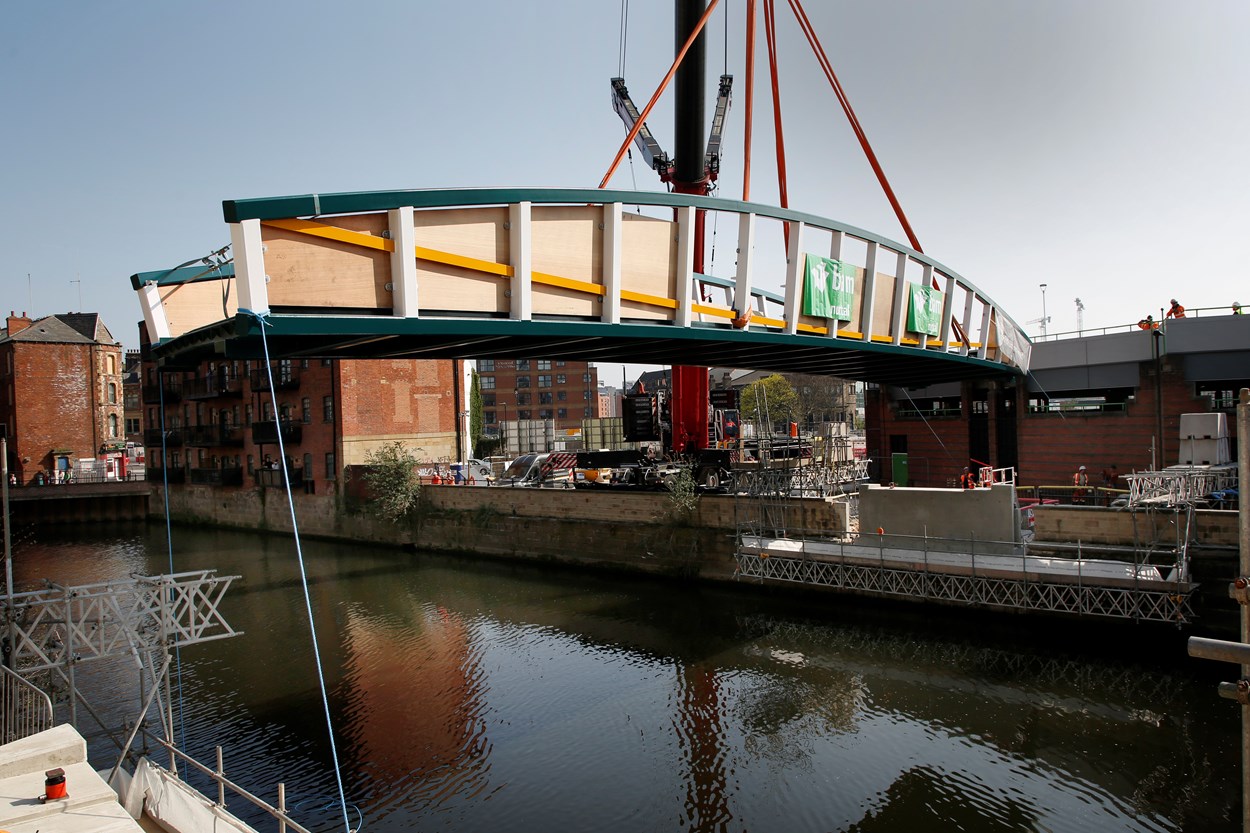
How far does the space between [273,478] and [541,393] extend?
4355 cm

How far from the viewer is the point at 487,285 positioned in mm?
9734

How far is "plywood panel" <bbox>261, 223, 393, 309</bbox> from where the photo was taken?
7.93 m

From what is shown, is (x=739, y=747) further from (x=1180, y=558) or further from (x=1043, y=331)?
(x=1043, y=331)

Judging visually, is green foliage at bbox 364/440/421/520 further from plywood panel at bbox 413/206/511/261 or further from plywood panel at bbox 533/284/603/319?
plywood panel at bbox 413/206/511/261

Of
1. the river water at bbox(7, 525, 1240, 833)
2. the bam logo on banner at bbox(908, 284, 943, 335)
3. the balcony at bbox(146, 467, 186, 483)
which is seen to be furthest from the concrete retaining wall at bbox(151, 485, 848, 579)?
the balcony at bbox(146, 467, 186, 483)

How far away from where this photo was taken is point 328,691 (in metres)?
16.6

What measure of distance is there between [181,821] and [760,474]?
17281mm

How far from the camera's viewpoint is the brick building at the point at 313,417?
38.9 meters

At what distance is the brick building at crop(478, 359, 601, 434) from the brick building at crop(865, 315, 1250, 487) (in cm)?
5422

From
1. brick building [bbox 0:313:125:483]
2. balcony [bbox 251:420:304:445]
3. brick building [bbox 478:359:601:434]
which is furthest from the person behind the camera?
brick building [bbox 478:359:601:434]

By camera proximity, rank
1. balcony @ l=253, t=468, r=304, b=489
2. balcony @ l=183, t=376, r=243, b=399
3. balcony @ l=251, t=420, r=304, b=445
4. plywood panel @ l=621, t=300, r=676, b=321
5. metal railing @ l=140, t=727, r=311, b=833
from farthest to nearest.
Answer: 1. balcony @ l=183, t=376, r=243, b=399
2. balcony @ l=251, t=420, r=304, b=445
3. balcony @ l=253, t=468, r=304, b=489
4. plywood panel @ l=621, t=300, r=676, b=321
5. metal railing @ l=140, t=727, r=311, b=833

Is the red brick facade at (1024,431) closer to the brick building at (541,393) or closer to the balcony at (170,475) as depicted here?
the balcony at (170,475)

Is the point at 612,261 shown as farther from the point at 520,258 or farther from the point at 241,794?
the point at 241,794

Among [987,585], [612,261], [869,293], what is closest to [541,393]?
[987,585]
